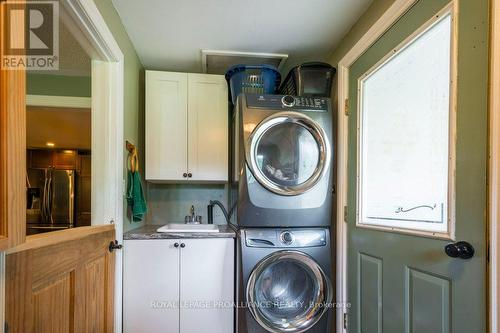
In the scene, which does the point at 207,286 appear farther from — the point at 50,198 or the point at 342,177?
the point at 50,198

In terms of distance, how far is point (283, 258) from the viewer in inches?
69.9

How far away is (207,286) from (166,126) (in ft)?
4.28

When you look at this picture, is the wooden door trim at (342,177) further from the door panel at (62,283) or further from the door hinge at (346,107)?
the door panel at (62,283)

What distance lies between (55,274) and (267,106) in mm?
1437

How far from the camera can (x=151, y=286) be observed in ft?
5.85

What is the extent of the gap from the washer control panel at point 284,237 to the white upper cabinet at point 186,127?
664mm

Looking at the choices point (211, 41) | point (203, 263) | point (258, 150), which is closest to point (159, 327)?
point (203, 263)

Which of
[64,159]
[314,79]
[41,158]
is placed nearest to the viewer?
[314,79]

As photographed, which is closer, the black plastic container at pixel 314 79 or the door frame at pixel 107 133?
the door frame at pixel 107 133

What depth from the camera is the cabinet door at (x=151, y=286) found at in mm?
1765

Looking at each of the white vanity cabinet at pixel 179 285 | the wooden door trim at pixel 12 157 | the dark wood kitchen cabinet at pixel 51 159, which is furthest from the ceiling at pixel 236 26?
the dark wood kitchen cabinet at pixel 51 159

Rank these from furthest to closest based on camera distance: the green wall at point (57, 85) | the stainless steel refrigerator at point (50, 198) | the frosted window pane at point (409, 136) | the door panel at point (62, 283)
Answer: the stainless steel refrigerator at point (50, 198), the green wall at point (57, 85), the frosted window pane at point (409, 136), the door panel at point (62, 283)

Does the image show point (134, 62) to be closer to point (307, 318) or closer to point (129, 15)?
point (129, 15)

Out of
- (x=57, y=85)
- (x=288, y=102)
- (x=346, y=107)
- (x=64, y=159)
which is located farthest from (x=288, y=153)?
(x=64, y=159)
